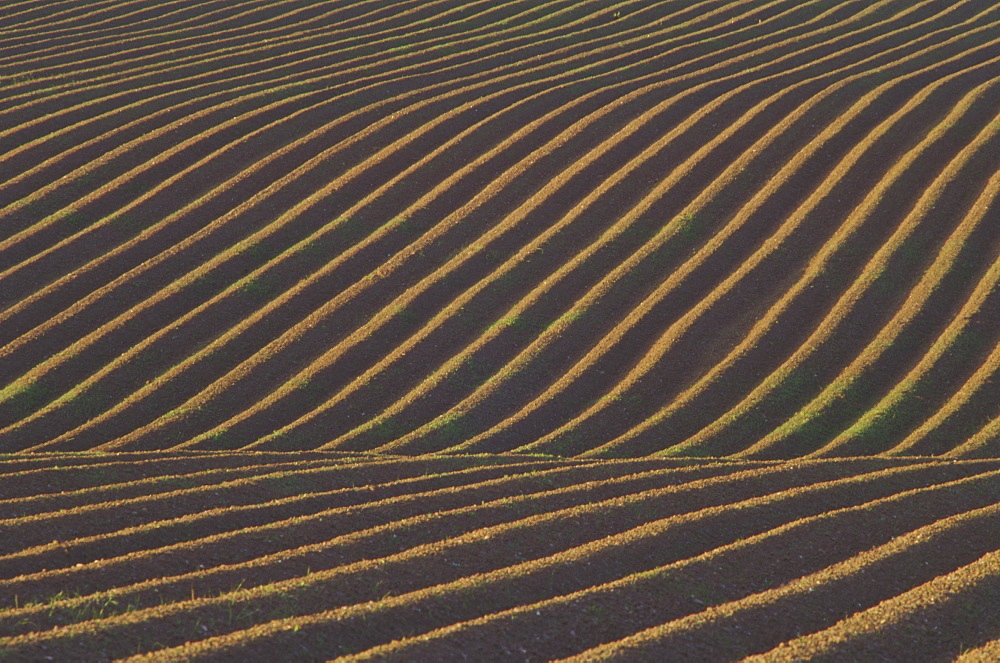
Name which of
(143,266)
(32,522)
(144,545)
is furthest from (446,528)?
(143,266)

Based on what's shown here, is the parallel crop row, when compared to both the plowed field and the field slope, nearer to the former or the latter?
the plowed field

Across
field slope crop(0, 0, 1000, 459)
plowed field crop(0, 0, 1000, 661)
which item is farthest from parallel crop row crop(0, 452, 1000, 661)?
field slope crop(0, 0, 1000, 459)

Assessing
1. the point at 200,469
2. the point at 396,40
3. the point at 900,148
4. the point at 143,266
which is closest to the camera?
the point at 200,469

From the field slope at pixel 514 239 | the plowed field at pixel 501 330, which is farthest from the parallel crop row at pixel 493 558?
the field slope at pixel 514 239

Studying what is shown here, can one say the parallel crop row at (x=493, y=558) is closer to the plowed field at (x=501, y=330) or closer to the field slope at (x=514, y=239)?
the plowed field at (x=501, y=330)

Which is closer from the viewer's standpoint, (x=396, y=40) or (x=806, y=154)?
(x=806, y=154)

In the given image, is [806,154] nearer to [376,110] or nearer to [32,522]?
[376,110]

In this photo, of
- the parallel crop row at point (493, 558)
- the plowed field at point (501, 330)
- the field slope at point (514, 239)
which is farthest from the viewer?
the field slope at point (514, 239)

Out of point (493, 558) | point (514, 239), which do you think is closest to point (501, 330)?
point (514, 239)
